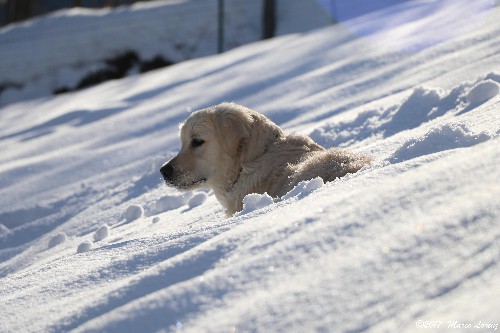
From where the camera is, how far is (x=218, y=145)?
5379 millimetres

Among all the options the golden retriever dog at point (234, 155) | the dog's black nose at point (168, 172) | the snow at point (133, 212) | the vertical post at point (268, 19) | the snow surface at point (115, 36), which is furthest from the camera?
the vertical post at point (268, 19)

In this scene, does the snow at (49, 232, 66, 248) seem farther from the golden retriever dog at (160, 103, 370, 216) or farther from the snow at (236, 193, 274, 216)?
the snow at (236, 193, 274, 216)

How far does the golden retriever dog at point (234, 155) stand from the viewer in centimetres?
518

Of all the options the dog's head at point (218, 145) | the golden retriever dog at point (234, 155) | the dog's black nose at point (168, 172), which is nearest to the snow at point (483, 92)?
the golden retriever dog at point (234, 155)

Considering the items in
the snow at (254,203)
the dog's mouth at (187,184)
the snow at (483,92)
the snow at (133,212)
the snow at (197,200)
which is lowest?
the snow at (133,212)

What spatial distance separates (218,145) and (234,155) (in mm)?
137

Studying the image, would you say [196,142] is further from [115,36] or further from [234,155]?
[115,36]

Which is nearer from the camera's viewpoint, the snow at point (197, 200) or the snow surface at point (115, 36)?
the snow at point (197, 200)

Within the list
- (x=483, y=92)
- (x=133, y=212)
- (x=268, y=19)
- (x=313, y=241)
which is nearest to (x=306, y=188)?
(x=313, y=241)

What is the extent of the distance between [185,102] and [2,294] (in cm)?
712

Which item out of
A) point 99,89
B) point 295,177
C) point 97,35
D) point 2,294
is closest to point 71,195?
point 295,177

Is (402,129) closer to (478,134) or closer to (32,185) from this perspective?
(478,134)

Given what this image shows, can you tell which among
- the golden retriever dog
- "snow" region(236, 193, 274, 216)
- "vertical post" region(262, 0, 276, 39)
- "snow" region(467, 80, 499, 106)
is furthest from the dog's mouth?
"vertical post" region(262, 0, 276, 39)

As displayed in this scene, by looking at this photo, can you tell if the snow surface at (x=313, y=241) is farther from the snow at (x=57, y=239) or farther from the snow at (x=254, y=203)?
the snow at (x=254, y=203)
